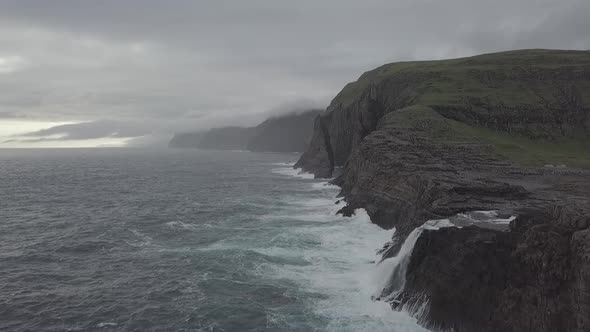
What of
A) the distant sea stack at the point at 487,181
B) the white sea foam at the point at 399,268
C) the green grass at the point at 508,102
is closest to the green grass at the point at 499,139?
the green grass at the point at 508,102

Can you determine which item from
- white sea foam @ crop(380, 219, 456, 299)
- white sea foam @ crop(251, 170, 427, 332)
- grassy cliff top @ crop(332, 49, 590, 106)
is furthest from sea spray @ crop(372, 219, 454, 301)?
grassy cliff top @ crop(332, 49, 590, 106)

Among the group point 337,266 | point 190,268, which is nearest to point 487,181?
point 337,266

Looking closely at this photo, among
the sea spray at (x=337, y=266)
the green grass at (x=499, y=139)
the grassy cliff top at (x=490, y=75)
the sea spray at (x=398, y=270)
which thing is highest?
the grassy cliff top at (x=490, y=75)

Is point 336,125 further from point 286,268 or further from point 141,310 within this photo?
point 141,310

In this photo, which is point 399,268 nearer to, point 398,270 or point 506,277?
point 398,270

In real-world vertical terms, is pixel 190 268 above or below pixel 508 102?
below

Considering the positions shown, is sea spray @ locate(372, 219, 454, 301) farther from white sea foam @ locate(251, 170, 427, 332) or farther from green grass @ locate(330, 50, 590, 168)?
green grass @ locate(330, 50, 590, 168)

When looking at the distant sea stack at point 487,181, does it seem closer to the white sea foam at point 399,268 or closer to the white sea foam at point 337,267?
the white sea foam at point 399,268

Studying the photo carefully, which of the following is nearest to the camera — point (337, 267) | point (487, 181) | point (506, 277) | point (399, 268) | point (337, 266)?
point (506, 277)
